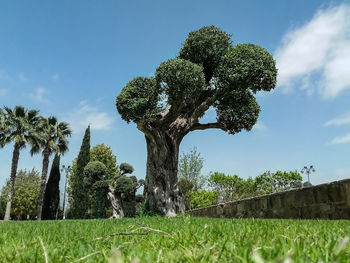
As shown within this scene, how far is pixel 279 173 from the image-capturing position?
4528 centimetres

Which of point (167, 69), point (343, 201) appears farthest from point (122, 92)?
point (343, 201)

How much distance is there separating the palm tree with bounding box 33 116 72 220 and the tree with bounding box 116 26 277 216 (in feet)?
74.6

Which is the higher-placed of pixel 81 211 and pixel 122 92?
pixel 122 92

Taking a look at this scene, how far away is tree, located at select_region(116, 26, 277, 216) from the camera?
12.2 m

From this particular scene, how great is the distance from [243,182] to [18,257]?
4243cm

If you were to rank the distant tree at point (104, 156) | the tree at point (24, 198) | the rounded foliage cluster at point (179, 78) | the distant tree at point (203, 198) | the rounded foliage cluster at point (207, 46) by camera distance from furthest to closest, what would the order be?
1. the tree at point (24, 198)
2. the distant tree at point (104, 156)
3. the distant tree at point (203, 198)
4. the rounded foliage cluster at point (207, 46)
5. the rounded foliage cluster at point (179, 78)

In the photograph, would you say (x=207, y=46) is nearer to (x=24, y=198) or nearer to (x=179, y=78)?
(x=179, y=78)

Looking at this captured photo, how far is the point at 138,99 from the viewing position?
12.3 m

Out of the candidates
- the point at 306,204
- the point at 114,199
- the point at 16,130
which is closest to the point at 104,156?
the point at 16,130

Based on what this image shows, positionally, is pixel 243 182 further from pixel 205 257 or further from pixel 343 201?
pixel 205 257

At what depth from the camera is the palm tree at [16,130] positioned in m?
31.3

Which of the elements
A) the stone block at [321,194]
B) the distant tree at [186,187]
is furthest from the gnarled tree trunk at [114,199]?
the stone block at [321,194]

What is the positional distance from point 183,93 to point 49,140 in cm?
2529

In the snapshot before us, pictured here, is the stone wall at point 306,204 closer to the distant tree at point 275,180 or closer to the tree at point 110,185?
the tree at point 110,185
